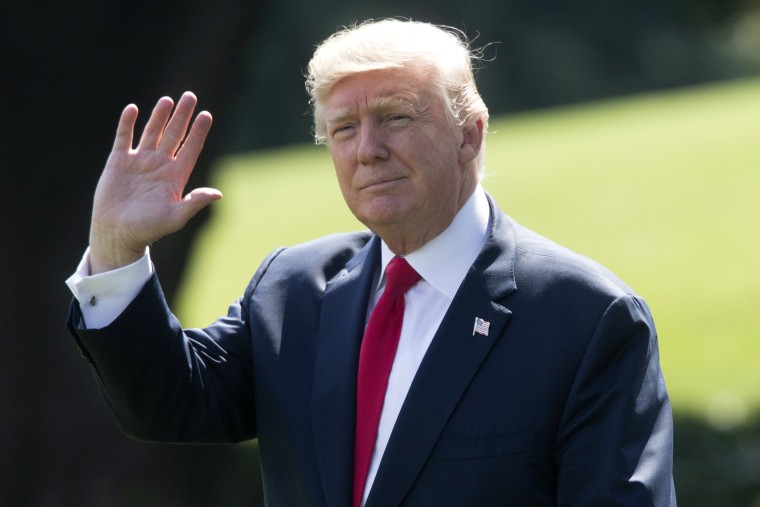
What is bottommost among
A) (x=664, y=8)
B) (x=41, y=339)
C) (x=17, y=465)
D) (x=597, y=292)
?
(x=664, y=8)

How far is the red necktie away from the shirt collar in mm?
36

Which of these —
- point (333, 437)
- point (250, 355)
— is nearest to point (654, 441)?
point (333, 437)

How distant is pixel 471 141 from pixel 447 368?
0.56 metres

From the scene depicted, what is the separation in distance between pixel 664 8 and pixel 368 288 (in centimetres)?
3170

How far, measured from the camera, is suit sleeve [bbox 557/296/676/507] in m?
2.64

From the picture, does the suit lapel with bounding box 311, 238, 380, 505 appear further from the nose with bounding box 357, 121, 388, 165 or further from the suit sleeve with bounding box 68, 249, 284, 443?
the nose with bounding box 357, 121, 388, 165

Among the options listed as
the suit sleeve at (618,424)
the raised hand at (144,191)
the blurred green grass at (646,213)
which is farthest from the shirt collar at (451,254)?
the blurred green grass at (646,213)

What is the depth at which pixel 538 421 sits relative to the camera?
275cm

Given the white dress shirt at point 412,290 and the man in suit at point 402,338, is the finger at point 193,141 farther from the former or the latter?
the white dress shirt at point 412,290

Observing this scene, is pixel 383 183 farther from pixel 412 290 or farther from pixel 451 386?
pixel 451 386

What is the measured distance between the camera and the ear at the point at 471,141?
305 cm

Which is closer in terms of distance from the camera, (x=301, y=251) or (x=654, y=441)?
(x=654, y=441)

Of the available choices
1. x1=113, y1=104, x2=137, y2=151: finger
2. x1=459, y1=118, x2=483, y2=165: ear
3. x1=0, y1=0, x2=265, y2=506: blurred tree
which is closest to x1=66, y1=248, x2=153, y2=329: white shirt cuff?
x1=113, y1=104, x2=137, y2=151: finger

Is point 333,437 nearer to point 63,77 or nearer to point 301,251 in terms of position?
point 301,251
